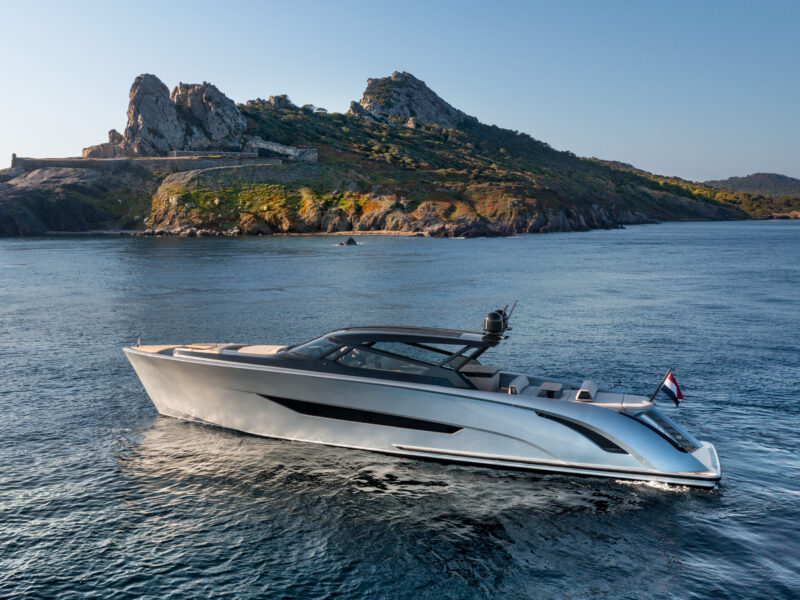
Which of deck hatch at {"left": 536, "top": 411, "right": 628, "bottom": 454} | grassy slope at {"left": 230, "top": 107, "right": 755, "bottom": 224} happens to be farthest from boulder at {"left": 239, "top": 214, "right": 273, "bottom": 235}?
deck hatch at {"left": 536, "top": 411, "right": 628, "bottom": 454}

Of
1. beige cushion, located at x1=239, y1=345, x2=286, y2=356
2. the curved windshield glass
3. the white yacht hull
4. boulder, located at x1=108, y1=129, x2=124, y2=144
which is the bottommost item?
the white yacht hull

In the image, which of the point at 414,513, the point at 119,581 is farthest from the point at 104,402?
the point at 414,513

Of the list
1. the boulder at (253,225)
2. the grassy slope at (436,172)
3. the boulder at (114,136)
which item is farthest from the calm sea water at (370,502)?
the boulder at (114,136)

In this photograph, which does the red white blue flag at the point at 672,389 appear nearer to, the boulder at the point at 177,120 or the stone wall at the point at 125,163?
the stone wall at the point at 125,163

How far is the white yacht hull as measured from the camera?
1012 cm

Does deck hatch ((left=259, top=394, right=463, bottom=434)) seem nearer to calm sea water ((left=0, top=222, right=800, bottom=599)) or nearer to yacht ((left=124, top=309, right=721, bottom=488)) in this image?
yacht ((left=124, top=309, right=721, bottom=488))

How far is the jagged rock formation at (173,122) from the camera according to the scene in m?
129

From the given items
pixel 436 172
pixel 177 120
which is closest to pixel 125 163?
pixel 177 120

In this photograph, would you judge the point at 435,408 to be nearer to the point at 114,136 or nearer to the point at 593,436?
the point at 593,436

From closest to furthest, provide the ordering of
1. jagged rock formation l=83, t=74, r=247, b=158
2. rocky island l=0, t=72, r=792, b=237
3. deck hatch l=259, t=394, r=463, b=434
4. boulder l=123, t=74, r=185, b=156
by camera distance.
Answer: deck hatch l=259, t=394, r=463, b=434, rocky island l=0, t=72, r=792, b=237, boulder l=123, t=74, r=185, b=156, jagged rock formation l=83, t=74, r=247, b=158

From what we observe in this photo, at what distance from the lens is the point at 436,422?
35.5 ft

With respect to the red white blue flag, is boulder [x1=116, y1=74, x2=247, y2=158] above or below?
above

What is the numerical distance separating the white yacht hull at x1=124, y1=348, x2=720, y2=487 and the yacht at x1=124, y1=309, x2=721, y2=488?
2 cm

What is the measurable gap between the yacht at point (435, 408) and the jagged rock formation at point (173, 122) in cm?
13041
